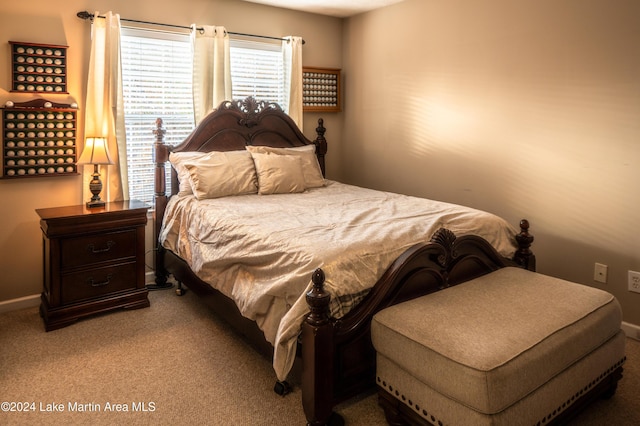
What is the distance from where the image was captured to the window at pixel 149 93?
3.59 meters

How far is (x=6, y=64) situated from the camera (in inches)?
→ 120

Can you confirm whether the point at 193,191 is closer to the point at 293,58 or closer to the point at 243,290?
the point at 243,290

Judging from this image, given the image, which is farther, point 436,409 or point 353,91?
point 353,91

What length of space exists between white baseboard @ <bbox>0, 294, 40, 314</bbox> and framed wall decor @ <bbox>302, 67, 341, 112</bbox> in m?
2.79

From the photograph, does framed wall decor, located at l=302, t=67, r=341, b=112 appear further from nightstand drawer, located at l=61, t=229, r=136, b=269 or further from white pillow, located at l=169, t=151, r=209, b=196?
nightstand drawer, located at l=61, t=229, r=136, b=269

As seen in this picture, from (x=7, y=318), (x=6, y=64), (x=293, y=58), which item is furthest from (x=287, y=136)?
(x=7, y=318)

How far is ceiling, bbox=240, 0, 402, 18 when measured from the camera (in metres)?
4.12

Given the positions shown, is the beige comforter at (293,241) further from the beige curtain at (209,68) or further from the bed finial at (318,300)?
the beige curtain at (209,68)

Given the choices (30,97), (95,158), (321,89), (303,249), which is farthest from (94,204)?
(321,89)

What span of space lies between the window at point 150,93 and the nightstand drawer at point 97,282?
77cm

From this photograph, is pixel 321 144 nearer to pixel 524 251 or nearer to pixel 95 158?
pixel 95 158

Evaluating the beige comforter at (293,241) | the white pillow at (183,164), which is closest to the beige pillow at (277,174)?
the beige comforter at (293,241)

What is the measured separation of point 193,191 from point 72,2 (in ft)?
5.12

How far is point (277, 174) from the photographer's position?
361 cm
